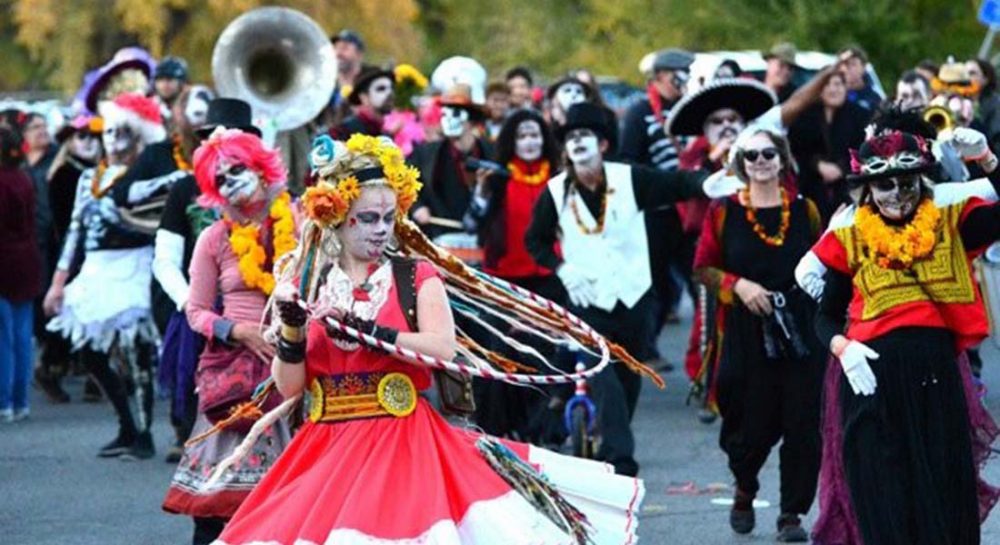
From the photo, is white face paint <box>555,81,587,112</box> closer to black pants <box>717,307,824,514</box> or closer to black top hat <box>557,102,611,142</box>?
black top hat <box>557,102,611,142</box>

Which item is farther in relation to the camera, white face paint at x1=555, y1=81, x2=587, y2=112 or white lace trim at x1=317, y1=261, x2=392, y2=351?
white face paint at x1=555, y1=81, x2=587, y2=112

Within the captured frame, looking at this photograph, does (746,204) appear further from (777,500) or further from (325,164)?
(325,164)

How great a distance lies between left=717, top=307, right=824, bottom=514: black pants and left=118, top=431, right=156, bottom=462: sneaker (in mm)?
4194

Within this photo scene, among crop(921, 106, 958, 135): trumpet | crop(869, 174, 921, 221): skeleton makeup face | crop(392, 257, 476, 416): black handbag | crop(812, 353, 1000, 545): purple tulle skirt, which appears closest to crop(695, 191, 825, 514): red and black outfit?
crop(921, 106, 958, 135): trumpet

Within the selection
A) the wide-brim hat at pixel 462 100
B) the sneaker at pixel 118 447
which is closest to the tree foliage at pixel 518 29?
the wide-brim hat at pixel 462 100

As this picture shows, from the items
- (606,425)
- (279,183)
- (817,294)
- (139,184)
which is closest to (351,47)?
(139,184)

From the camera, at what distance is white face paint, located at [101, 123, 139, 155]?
1427cm

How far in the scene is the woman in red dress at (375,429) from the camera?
759cm

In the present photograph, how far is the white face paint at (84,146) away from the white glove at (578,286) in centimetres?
503

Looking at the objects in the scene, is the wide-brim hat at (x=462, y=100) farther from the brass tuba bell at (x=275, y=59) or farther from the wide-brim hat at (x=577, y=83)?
the wide-brim hat at (x=577, y=83)

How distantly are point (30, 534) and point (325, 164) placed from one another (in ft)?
13.6

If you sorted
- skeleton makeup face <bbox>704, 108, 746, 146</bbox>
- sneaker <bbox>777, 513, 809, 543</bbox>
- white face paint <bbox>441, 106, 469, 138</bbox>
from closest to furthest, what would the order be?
sneaker <bbox>777, 513, 809, 543</bbox>, skeleton makeup face <bbox>704, 108, 746, 146</bbox>, white face paint <bbox>441, 106, 469, 138</bbox>

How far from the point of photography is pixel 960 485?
8625mm

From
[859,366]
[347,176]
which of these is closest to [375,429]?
[347,176]
